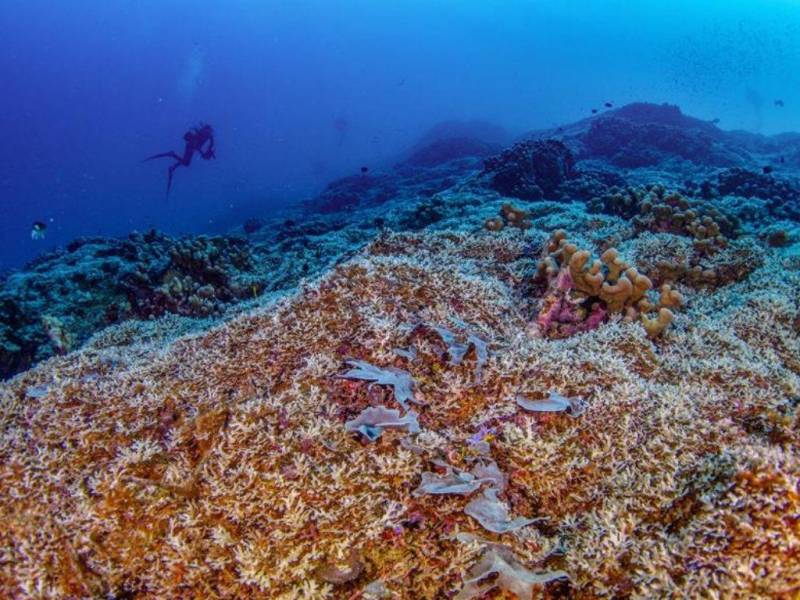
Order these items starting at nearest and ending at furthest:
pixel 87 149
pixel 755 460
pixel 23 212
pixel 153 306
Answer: pixel 755 460 < pixel 153 306 < pixel 23 212 < pixel 87 149

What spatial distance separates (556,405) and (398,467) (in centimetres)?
111

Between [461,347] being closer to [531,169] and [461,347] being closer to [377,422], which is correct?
[377,422]

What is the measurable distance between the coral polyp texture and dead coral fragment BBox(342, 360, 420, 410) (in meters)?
0.02

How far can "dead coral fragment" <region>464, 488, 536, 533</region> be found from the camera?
7.11ft

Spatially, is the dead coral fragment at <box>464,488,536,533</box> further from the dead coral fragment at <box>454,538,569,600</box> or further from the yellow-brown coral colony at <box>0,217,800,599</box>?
the dead coral fragment at <box>454,538,569,600</box>

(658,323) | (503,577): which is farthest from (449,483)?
(658,323)

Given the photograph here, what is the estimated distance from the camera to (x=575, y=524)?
2.28 meters

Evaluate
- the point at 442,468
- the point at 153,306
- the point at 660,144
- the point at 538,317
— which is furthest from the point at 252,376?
the point at 660,144

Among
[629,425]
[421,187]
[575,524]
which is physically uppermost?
[421,187]

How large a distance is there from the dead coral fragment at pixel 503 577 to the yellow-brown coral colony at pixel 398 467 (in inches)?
0.4

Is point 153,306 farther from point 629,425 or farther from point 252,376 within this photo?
point 629,425

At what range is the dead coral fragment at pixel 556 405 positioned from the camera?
8.97ft

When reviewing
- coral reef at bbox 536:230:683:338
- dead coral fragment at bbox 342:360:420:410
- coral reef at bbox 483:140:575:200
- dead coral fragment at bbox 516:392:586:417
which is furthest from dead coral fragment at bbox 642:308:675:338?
coral reef at bbox 483:140:575:200

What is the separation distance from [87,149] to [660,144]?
17486 centimetres
